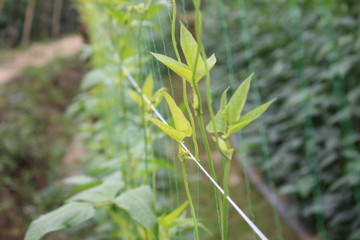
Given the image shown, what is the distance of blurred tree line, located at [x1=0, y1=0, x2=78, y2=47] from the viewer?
14727 millimetres

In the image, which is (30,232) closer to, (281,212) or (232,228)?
(232,228)

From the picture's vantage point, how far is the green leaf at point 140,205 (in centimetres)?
93

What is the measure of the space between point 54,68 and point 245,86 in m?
9.69

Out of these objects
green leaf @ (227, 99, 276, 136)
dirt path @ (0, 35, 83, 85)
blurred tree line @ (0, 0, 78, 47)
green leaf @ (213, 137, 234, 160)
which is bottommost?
green leaf @ (213, 137, 234, 160)

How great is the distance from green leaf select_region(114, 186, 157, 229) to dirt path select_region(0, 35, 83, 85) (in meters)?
7.89

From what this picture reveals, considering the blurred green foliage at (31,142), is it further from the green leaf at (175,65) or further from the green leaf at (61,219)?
the green leaf at (175,65)

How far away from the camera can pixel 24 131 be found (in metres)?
5.57

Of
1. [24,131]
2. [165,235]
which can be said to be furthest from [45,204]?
[165,235]

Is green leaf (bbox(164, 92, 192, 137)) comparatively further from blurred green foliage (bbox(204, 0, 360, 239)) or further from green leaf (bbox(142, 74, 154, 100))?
blurred green foliage (bbox(204, 0, 360, 239))

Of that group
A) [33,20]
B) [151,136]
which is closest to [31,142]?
[151,136]

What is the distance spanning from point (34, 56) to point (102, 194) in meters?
11.7

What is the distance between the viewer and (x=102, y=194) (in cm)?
104

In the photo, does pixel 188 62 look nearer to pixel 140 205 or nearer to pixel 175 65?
pixel 175 65

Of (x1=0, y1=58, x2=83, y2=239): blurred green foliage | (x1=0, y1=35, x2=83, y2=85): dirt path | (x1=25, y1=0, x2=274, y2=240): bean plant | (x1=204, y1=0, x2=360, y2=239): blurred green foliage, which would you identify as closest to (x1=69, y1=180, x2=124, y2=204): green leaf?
(x1=25, y1=0, x2=274, y2=240): bean plant
